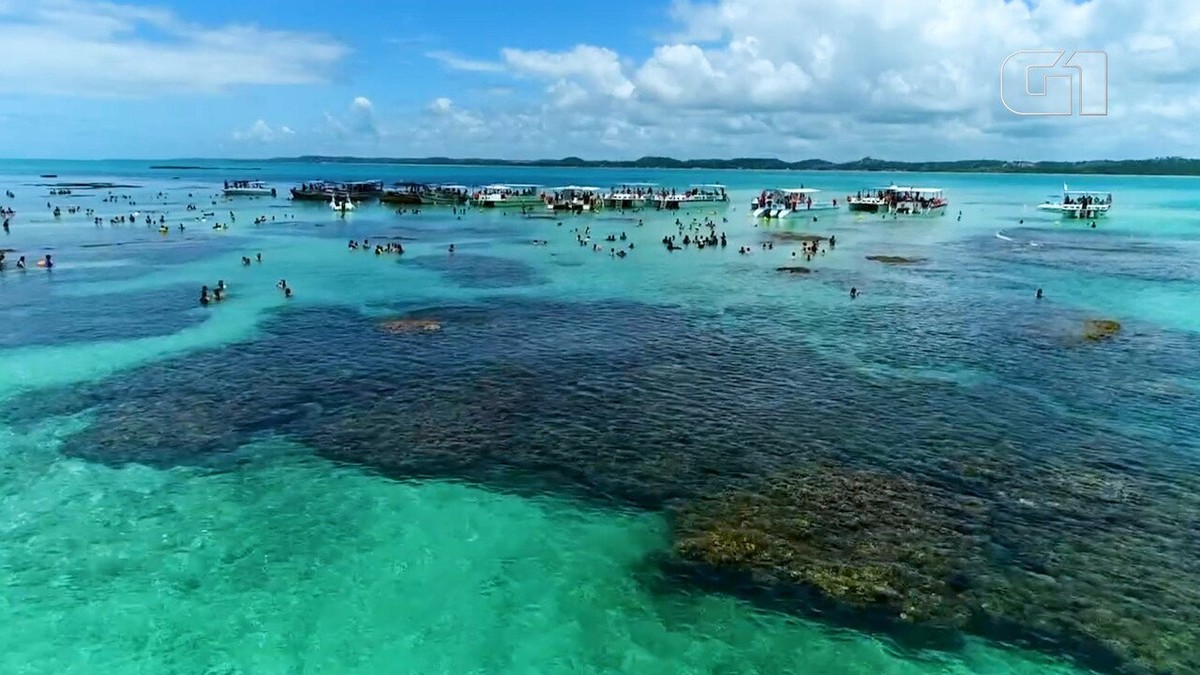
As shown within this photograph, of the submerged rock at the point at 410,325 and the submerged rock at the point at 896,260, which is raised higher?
the submerged rock at the point at 896,260

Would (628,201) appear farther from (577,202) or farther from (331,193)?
(331,193)

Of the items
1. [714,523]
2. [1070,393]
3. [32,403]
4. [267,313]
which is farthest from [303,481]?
[1070,393]

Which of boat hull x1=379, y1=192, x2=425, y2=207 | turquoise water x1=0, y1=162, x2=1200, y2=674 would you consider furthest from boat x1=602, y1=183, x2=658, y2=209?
turquoise water x1=0, y1=162, x2=1200, y2=674

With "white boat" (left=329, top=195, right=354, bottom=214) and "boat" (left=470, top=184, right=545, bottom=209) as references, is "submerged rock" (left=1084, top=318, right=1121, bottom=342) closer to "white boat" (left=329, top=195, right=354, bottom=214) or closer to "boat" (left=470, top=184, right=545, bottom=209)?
"boat" (left=470, top=184, right=545, bottom=209)

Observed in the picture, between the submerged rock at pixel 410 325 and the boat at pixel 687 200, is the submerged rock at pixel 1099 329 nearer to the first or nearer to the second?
the submerged rock at pixel 410 325

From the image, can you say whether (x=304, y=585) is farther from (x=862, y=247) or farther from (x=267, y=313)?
(x=862, y=247)

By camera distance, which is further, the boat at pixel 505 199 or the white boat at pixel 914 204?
the boat at pixel 505 199


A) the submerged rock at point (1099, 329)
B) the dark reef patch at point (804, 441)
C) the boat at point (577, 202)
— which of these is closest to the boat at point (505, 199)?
the boat at point (577, 202)
